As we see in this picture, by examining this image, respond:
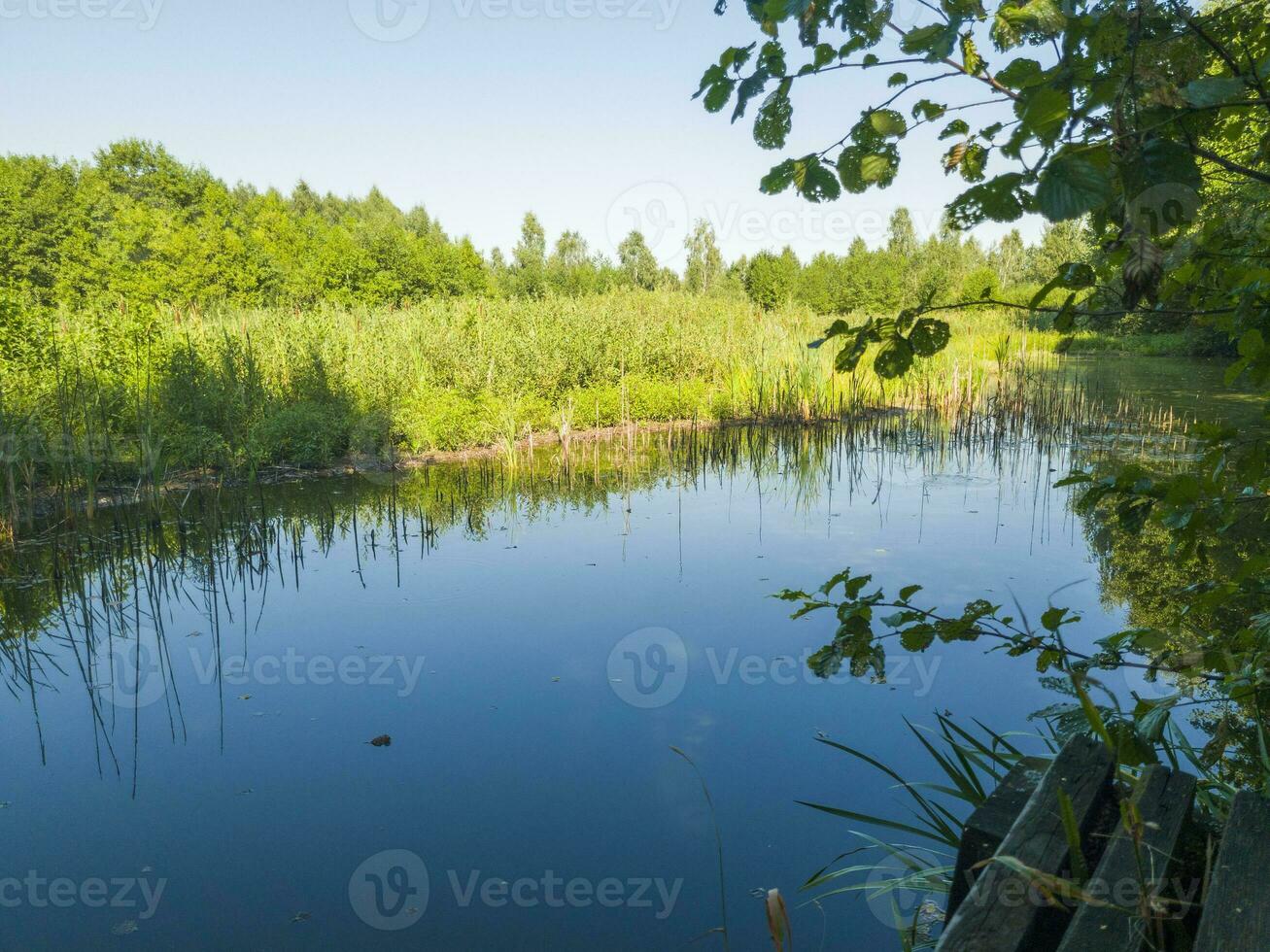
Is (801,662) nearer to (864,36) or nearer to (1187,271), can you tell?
(1187,271)

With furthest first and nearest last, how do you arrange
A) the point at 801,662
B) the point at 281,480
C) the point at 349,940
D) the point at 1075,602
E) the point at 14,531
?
1. the point at 281,480
2. the point at 14,531
3. the point at 1075,602
4. the point at 801,662
5. the point at 349,940

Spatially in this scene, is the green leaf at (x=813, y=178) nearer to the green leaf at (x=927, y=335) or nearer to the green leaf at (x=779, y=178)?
the green leaf at (x=779, y=178)

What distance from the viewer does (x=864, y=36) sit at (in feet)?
4.69

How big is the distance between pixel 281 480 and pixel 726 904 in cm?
664

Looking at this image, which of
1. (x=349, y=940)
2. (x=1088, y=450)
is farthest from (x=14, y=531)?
(x=1088, y=450)

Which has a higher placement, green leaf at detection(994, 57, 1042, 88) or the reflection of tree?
green leaf at detection(994, 57, 1042, 88)

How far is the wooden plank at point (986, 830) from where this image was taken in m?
1.12

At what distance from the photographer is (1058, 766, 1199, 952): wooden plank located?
3.02 ft

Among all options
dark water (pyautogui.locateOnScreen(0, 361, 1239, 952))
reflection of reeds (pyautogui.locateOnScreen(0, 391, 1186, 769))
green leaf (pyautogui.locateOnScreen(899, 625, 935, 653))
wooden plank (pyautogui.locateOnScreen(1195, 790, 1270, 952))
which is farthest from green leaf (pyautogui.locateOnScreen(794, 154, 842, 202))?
reflection of reeds (pyautogui.locateOnScreen(0, 391, 1186, 769))

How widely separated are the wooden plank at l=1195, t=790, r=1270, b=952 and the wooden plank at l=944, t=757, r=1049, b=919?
0.24 metres

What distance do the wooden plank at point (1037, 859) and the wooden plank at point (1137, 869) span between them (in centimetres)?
4

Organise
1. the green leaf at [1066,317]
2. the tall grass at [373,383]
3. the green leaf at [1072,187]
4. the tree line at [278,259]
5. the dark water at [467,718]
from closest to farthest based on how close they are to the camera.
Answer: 1. the green leaf at [1072,187]
2. the green leaf at [1066,317]
3. the dark water at [467,718]
4. the tall grass at [373,383]
5. the tree line at [278,259]

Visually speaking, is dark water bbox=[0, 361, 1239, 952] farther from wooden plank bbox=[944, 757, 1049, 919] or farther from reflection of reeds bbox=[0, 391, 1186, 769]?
wooden plank bbox=[944, 757, 1049, 919]

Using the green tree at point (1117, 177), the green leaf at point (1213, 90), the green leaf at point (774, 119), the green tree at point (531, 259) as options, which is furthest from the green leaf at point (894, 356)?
the green tree at point (531, 259)
